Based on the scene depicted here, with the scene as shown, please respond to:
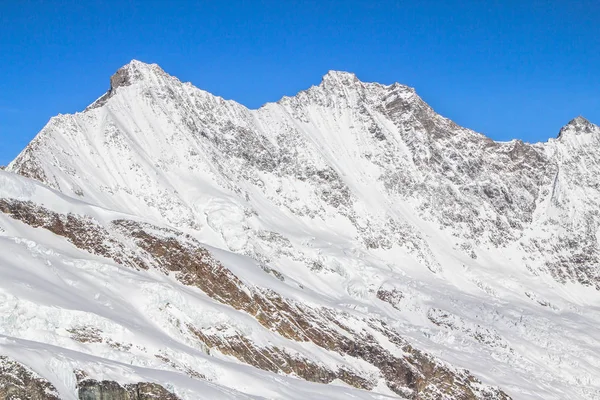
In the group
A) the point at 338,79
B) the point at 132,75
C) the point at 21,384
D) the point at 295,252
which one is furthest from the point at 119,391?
the point at 338,79

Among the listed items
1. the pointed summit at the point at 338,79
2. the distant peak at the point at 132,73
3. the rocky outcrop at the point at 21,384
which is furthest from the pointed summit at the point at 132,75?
the rocky outcrop at the point at 21,384

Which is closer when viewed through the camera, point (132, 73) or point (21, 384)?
point (21, 384)

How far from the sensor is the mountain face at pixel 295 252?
47.0 meters

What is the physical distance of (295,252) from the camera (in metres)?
112

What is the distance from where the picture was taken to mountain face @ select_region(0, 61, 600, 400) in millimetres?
47031

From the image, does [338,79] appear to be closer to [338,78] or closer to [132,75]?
[338,78]

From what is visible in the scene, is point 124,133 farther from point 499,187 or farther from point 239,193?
point 499,187

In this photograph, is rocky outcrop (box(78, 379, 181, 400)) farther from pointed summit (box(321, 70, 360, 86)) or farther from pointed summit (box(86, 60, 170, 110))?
pointed summit (box(321, 70, 360, 86))

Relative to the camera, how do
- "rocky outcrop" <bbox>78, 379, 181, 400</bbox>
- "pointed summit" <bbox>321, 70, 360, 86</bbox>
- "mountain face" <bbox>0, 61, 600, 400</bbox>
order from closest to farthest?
"rocky outcrop" <bbox>78, 379, 181, 400</bbox> → "mountain face" <bbox>0, 61, 600, 400</bbox> → "pointed summit" <bbox>321, 70, 360, 86</bbox>

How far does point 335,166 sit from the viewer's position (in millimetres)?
153875

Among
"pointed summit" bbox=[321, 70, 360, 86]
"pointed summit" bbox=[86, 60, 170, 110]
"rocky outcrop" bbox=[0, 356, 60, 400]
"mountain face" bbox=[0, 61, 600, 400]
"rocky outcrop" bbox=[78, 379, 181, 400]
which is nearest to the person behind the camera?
"rocky outcrop" bbox=[0, 356, 60, 400]

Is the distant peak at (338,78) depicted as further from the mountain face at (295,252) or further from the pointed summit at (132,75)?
the pointed summit at (132,75)

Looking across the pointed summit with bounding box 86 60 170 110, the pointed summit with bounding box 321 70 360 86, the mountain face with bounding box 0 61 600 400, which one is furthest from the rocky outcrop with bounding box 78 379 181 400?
the pointed summit with bounding box 321 70 360 86

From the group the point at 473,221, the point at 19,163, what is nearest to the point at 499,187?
the point at 473,221
